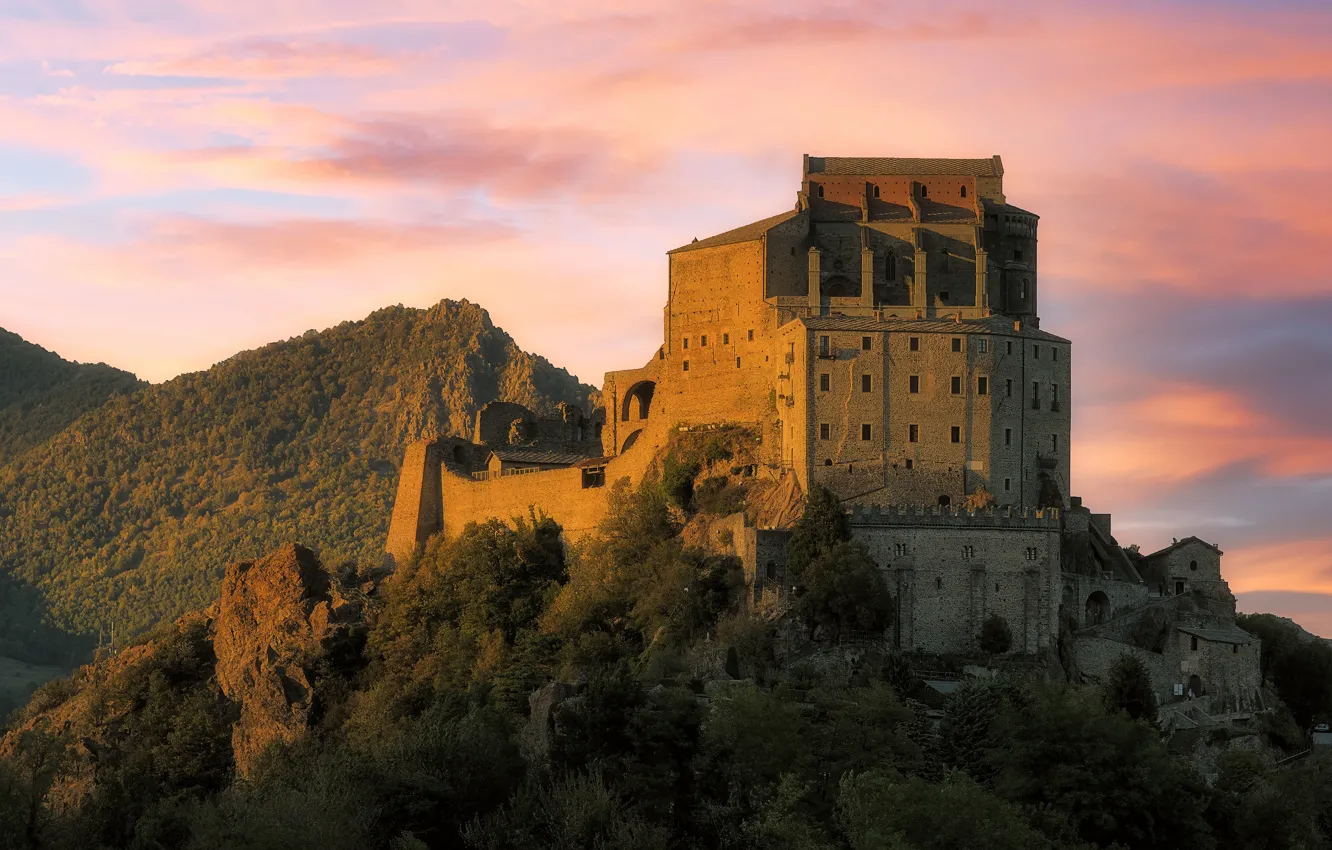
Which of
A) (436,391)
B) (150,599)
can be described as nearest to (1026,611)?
(436,391)

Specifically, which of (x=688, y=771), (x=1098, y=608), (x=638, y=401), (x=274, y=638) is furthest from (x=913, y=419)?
(x=274, y=638)

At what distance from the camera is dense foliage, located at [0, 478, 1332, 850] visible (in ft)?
233

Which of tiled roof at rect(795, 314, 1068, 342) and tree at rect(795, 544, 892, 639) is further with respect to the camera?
tiled roof at rect(795, 314, 1068, 342)

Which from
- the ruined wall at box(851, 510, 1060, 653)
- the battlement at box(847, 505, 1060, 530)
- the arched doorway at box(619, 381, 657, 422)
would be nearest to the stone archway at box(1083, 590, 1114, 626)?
the ruined wall at box(851, 510, 1060, 653)

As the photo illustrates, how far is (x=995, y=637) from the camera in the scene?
280ft

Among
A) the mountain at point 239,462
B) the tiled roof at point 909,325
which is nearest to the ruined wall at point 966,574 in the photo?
the tiled roof at point 909,325

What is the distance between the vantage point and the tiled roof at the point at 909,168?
101438 millimetres

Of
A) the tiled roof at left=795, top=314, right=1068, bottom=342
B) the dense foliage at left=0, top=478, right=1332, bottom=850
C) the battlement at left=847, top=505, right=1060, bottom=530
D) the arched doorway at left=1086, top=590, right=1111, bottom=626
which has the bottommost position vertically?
the dense foliage at left=0, top=478, right=1332, bottom=850

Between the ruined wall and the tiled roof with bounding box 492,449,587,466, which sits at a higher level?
the tiled roof with bounding box 492,449,587,466

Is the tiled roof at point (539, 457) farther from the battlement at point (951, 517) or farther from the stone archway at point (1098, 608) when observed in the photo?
the stone archway at point (1098, 608)

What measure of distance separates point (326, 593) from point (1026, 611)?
114 ft

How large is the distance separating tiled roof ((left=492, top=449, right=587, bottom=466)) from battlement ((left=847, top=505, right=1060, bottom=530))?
73.1 feet

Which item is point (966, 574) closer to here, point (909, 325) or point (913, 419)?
point (913, 419)

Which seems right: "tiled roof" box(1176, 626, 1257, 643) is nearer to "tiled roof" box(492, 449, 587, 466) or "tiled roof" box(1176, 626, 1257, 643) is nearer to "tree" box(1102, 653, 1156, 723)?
"tree" box(1102, 653, 1156, 723)
